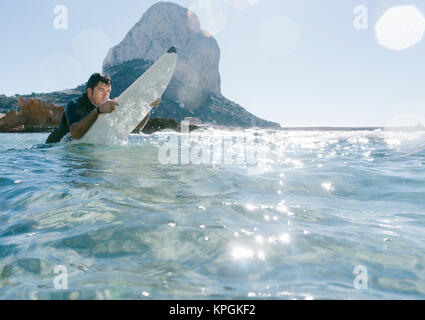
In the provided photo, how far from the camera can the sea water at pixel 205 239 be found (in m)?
1.59

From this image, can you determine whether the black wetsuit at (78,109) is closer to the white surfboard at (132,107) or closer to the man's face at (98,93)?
the man's face at (98,93)

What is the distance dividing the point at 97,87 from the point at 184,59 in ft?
389

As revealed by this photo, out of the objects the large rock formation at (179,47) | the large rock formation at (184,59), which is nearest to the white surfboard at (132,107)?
the large rock formation at (184,59)

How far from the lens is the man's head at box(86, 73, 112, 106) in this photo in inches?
276

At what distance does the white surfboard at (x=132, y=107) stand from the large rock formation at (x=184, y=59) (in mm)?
94376

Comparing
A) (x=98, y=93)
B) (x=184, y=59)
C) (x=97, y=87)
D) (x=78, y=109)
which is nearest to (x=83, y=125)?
(x=78, y=109)

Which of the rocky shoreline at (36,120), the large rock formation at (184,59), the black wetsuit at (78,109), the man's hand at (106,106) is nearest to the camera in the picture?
the man's hand at (106,106)

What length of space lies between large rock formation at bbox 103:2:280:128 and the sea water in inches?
3930

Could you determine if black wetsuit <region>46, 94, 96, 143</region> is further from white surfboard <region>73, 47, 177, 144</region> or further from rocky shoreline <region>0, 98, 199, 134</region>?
rocky shoreline <region>0, 98, 199, 134</region>

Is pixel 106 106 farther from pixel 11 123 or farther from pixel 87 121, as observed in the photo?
pixel 11 123

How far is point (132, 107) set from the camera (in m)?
8.04

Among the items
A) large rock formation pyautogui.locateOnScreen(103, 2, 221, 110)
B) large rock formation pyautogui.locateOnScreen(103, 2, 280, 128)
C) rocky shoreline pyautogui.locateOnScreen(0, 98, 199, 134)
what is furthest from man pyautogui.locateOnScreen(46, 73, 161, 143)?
large rock formation pyautogui.locateOnScreen(103, 2, 221, 110)

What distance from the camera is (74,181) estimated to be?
3930mm
